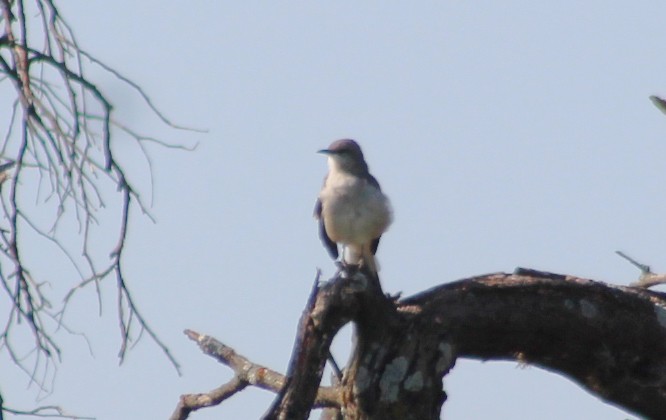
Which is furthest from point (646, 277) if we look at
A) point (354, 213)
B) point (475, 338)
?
point (354, 213)

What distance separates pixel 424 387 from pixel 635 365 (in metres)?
0.84

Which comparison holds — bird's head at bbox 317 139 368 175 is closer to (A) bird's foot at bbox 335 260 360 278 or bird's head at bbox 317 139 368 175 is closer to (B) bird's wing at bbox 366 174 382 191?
(B) bird's wing at bbox 366 174 382 191

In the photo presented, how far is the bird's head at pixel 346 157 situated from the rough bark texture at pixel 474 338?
456 centimetres

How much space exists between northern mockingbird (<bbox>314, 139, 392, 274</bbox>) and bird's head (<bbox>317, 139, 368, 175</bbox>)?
0.02 meters

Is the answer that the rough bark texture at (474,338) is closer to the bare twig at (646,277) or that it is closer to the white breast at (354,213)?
the bare twig at (646,277)

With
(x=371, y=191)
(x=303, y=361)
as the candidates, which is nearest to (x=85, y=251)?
(x=303, y=361)

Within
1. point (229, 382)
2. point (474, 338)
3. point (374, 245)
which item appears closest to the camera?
point (474, 338)

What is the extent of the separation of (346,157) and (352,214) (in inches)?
34.7

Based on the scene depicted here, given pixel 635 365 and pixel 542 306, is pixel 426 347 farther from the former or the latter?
pixel 635 365

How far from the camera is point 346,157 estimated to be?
397 inches

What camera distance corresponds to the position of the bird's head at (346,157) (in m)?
9.95

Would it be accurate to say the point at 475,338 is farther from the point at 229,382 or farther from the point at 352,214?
the point at 352,214

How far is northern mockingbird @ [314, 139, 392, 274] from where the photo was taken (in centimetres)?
928

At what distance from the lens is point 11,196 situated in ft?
15.5
